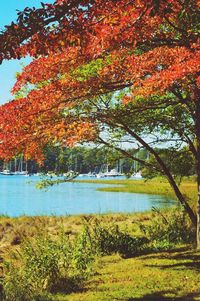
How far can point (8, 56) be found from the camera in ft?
20.8

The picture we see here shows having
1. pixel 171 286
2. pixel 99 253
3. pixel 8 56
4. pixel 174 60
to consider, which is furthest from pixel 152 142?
pixel 8 56

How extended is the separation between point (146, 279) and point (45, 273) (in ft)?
7.87

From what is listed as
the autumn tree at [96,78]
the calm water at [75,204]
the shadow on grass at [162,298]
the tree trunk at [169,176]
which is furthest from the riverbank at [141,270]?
the calm water at [75,204]

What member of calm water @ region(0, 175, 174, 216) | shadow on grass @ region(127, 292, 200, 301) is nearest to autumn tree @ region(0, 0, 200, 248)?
shadow on grass @ region(127, 292, 200, 301)

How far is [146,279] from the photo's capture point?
10.1 m

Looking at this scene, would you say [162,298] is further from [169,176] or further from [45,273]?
[169,176]

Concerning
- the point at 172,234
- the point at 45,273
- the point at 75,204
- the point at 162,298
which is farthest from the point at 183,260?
the point at 75,204

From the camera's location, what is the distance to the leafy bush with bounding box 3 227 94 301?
9.52 meters

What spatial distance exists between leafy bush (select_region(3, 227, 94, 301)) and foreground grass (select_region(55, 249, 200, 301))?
0.43 metres

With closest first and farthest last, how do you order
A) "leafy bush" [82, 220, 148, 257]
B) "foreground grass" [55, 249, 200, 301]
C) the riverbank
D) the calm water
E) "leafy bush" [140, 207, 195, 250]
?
"foreground grass" [55, 249, 200, 301], the riverbank, "leafy bush" [82, 220, 148, 257], "leafy bush" [140, 207, 195, 250], the calm water

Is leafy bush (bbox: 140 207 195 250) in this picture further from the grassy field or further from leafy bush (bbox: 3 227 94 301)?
leafy bush (bbox: 3 227 94 301)

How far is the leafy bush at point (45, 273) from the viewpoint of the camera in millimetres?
9516

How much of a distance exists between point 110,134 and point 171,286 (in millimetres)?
7615

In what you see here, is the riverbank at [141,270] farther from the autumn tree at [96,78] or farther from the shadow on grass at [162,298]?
the autumn tree at [96,78]
